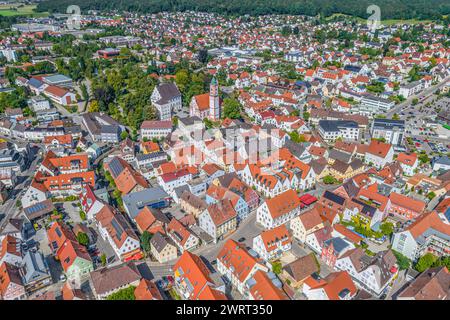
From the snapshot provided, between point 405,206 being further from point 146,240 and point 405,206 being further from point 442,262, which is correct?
point 146,240

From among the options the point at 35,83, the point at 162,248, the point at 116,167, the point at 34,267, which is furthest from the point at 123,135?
the point at 35,83

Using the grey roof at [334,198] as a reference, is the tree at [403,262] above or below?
below

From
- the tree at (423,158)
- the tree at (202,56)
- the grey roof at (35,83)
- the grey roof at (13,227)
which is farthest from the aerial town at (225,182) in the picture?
the tree at (202,56)

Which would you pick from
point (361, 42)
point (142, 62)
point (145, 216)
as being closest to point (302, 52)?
point (361, 42)

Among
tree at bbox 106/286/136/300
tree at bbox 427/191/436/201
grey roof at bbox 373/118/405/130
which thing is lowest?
tree at bbox 427/191/436/201

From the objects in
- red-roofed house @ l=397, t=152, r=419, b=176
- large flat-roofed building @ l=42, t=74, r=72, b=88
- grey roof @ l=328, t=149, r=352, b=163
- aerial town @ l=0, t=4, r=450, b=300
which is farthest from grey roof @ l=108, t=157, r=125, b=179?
large flat-roofed building @ l=42, t=74, r=72, b=88

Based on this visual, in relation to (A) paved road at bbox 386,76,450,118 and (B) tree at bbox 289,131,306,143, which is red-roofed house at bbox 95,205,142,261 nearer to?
(B) tree at bbox 289,131,306,143

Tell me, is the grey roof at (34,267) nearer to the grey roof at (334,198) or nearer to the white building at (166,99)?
the grey roof at (334,198)
